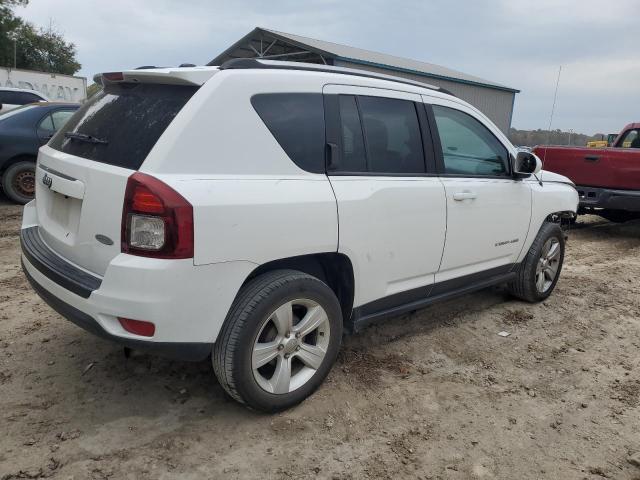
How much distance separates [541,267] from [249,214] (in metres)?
3.37

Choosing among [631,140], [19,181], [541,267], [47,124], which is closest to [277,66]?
[541,267]

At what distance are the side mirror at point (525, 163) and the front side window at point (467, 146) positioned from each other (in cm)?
9

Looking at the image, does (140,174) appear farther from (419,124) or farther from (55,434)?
(419,124)

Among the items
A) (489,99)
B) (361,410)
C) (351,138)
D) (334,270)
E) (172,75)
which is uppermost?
(489,99)

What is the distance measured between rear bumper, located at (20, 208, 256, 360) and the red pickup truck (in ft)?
23.7

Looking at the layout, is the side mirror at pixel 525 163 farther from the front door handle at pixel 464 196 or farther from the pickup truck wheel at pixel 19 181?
the pickup truck wheel at pixel 19 181

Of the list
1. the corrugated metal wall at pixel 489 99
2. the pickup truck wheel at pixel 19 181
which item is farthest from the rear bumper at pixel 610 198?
the corrugated metal wall at pixel 489 99

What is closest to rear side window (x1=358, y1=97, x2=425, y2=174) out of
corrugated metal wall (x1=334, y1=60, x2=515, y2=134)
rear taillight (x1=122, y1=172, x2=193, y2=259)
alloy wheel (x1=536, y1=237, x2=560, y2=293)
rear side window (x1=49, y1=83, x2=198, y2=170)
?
rear side window (x1=49, y1=83, x2=198, y2=170)

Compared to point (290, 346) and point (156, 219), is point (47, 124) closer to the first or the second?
point (156, 219)

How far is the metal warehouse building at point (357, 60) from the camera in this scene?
738 inches

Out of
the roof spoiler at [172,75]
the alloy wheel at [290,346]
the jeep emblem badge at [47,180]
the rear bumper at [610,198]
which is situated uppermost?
the roof spoiler at [172,75]

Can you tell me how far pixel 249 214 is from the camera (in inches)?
98.8

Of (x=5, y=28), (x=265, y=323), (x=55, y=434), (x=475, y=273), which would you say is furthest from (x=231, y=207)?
(x=5, y=28)

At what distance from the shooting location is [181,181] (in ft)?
7.77
